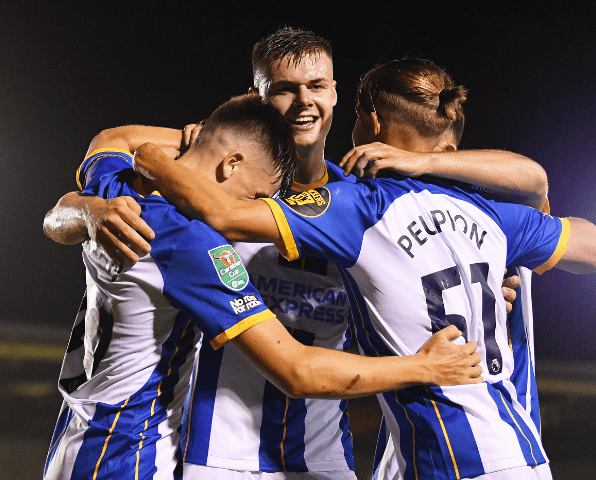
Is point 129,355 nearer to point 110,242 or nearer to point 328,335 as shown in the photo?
point 110,242

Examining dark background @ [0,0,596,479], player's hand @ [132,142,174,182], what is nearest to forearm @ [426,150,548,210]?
player's hand @ [132,142,174,182]

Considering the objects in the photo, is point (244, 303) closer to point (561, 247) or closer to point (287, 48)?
point (561, 247)

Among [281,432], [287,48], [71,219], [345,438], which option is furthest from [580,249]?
[71,219]

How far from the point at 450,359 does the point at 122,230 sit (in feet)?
2.65

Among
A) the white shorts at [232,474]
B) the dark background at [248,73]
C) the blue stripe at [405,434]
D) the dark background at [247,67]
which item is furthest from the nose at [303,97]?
the dark background at [247,67]

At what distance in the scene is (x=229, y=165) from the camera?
4.68 ft

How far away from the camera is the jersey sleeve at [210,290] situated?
121cm

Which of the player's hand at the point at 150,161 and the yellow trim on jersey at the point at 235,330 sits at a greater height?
the player's hand at the point at 150,161

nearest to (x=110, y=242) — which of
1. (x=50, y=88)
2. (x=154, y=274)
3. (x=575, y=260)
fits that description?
(x=154, y=274)

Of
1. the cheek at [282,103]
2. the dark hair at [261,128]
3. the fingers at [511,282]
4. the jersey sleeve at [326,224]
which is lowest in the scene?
the fingers at [511,282]

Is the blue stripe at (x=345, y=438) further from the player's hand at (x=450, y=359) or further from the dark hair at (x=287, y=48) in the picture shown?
the dark hair at (x=287, y=48)

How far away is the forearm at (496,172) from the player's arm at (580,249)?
144 mm

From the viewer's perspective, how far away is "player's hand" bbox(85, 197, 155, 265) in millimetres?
1243

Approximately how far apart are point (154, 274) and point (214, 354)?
19.9 inches
